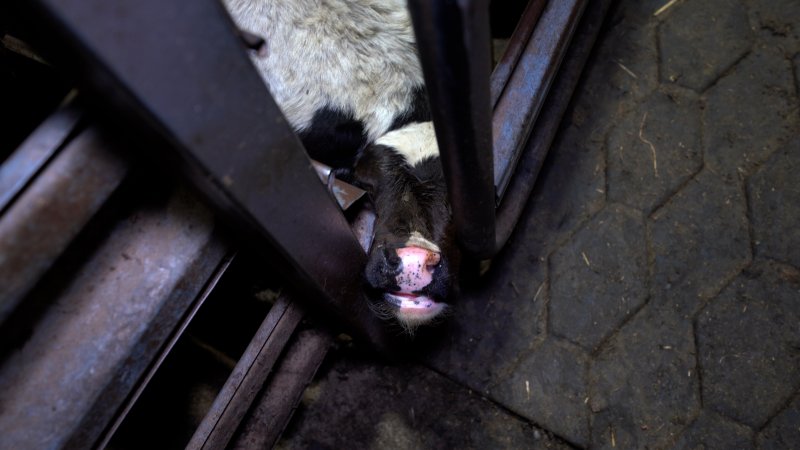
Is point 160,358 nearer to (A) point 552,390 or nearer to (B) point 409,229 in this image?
(B) point 409,229

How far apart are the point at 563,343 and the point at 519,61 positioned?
3.17 ft

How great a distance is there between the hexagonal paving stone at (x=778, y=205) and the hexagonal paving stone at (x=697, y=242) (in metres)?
0.05

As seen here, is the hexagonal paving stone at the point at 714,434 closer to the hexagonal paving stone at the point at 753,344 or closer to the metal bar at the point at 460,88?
the hexagonal paving stone at the point at 753,344

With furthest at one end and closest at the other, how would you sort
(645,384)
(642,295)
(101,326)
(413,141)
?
(642,295) < (645,384) < (413,141) < (101,326)

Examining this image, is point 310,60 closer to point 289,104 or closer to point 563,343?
point 289,104

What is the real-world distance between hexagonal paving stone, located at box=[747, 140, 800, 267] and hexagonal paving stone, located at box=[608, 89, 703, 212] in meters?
0.23

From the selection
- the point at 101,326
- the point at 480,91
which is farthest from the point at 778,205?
the point at 101,326

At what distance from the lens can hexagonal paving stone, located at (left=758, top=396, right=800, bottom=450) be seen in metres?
1.82

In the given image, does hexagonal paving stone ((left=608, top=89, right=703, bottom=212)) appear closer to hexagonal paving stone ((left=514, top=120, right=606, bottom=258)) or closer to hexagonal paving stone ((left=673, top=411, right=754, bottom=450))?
hexagonal paving stone ((left=514, top=120, right=606, bottom=258))

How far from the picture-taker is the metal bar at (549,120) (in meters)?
1.95

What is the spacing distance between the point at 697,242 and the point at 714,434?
648mm

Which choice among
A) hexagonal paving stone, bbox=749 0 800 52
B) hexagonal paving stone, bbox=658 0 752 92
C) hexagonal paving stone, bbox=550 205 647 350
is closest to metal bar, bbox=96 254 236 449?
hexagonal paving stone, bbox=550 205 647 350

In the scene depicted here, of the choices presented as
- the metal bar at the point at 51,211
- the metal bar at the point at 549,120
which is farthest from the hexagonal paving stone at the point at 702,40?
the metal bar at the point at 51,211

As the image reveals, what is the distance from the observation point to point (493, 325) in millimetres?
2123
